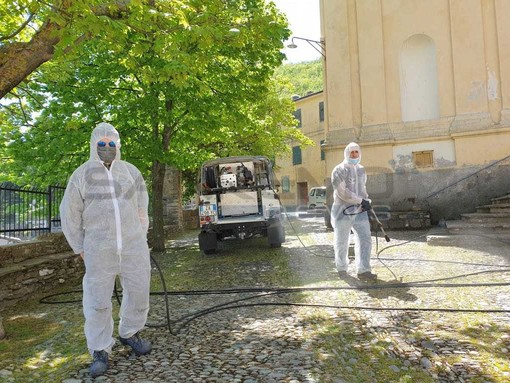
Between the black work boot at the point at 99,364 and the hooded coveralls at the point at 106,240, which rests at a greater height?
the hooded coveralls at the point at 106,240

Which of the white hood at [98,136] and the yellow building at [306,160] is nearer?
the white hood at [98,136]

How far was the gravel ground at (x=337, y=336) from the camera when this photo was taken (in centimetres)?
306

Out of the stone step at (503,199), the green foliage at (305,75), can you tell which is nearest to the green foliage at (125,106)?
the stone step at (503,199)

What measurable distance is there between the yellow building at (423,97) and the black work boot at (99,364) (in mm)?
10914

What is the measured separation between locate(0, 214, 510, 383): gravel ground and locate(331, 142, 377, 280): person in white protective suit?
1.14ft

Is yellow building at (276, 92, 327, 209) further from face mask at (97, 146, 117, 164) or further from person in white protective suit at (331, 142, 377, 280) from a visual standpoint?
face mask at (97, 146, 117, 164)

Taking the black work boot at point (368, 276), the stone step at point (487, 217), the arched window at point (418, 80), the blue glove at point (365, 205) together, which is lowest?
the black work boot at point (368, 276)

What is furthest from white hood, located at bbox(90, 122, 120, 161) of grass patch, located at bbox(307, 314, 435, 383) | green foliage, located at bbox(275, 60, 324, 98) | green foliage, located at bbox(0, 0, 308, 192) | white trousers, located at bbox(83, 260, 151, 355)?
green foliage, located at bbox(275, 60, 324, 98)

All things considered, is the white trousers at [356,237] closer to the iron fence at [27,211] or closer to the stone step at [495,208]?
the iron fence at [27,211]

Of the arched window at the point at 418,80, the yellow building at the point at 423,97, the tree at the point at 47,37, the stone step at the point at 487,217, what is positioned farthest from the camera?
the arched window at the point at 418,80

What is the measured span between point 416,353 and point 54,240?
6.33 m

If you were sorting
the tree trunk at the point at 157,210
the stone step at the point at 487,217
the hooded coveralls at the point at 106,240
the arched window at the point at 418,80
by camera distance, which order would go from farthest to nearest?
the arched window at the point at 418,80
the tree trunk at the point at 157,210
the stone step at the point at 487,217
the hooded coveralls at the point at 106,240

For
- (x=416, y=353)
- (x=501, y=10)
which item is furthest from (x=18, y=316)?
(x=501, y=10)

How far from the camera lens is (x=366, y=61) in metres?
13.6
